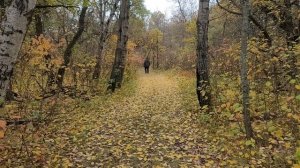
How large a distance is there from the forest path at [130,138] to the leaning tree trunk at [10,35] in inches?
91.5

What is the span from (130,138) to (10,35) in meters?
3.93

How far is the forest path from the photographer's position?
5785mm

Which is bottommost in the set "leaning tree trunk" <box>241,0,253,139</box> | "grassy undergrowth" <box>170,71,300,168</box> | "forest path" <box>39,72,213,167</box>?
"forest path" <box>39,72,213,167</box>

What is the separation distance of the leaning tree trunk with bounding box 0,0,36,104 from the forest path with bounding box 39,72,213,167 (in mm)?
2325

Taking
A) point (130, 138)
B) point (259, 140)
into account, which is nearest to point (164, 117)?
point (130, 138)

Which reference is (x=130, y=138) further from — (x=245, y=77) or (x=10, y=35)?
(x=10, y=35)

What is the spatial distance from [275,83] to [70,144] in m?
4.83

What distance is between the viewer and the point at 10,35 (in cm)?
383

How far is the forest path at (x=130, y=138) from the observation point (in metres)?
5.79

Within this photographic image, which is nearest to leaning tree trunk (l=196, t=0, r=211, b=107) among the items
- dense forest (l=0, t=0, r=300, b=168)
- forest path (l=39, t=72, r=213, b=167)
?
dense forest (l=0, t=0, r=300, b=168)

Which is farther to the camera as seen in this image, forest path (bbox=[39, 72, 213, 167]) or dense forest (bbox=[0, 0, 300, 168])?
forest path (bbox=[39, 72, 213, 167])

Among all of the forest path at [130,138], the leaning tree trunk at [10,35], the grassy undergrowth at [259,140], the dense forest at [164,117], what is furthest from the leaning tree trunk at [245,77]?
the leaning tree trunk at [10,35]

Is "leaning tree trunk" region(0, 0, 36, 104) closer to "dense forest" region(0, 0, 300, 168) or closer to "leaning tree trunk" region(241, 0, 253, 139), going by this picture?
"dense forest" region(0, 0, 300, 168)

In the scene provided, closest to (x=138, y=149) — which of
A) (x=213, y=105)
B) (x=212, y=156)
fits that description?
(x=212, y=156)
